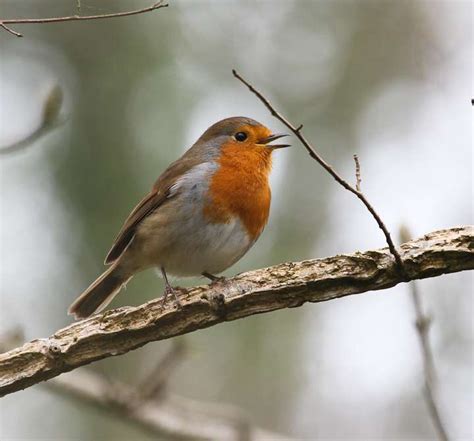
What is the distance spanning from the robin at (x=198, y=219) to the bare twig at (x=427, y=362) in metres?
1.58

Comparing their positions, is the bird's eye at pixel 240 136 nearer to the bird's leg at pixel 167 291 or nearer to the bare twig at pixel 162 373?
the bird's leg at pixel 167 291

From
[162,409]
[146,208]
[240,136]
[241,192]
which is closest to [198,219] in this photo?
[241,192]

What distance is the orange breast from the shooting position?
5.48m

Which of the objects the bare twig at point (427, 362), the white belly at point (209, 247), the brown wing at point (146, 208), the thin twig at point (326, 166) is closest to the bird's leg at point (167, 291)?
the white belly at point (209, 247)

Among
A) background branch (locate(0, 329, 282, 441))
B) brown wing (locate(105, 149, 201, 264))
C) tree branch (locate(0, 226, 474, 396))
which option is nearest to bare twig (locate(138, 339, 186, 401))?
background branch (locate(0, 329, 282, 441))

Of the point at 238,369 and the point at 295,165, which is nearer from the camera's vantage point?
the point at 238,369

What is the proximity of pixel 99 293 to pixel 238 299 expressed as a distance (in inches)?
95.9

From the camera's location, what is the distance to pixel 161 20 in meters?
10.6

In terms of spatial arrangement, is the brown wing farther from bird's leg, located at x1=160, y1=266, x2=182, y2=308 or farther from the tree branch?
the tree branch


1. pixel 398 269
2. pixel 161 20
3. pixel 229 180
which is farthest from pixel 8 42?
pixel 398 269

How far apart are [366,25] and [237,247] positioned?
23.1 ft

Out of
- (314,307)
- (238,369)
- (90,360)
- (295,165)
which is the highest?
(295,165)

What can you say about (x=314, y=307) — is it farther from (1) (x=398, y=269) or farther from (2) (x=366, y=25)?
(1) (x=398, y=269)

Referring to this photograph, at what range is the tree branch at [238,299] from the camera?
3.71 metres
